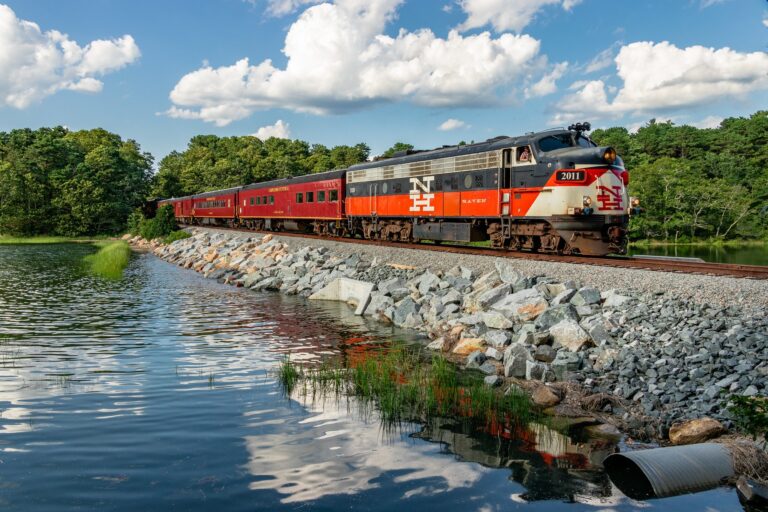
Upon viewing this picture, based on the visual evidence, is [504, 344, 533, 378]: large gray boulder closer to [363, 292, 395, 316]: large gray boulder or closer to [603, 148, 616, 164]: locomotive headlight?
[363, 292, 395, 316]: large gray boulder

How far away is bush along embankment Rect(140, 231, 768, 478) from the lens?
8.98 meters

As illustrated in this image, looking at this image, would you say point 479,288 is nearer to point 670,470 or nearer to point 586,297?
point 586,297

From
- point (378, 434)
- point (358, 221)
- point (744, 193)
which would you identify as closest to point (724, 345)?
point (378, 434)

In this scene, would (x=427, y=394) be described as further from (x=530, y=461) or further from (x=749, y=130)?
(x=749, y=130)

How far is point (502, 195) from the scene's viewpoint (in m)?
19.0

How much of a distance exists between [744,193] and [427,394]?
218 feet

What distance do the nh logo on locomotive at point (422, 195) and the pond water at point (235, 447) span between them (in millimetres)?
9385

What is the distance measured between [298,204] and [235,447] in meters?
29.5

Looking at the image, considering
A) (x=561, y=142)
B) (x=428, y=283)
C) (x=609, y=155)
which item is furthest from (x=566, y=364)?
(x=561, y=142)

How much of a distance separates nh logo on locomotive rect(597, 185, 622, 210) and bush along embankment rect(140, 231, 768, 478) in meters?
3.01

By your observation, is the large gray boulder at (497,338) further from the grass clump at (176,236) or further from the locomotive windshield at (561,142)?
the grass clump at (176,236)

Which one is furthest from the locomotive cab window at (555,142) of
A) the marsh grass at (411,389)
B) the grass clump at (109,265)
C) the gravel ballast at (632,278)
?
the grass clump at (109,265)

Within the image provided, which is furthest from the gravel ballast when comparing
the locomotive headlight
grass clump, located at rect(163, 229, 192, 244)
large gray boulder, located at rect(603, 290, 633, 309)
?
grass clump, located at rect(163, 229, 192, 244)

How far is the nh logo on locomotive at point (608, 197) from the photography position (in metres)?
16.7
